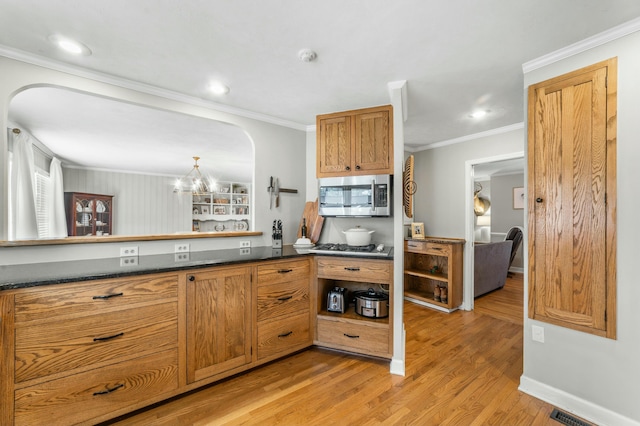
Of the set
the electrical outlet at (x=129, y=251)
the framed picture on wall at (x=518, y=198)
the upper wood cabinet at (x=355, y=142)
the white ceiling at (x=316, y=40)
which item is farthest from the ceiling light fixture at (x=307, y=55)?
the framed picture on wall at (x=518, y=198)

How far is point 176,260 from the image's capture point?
2.03 metres

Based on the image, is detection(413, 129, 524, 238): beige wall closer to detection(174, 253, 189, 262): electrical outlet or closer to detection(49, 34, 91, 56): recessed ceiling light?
detection(174, 253, 189, 262): electrical outlet

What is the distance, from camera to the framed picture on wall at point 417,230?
404 cm

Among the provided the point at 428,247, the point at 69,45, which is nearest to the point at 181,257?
the point at 69,45

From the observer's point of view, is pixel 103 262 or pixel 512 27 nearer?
pixel 512 27

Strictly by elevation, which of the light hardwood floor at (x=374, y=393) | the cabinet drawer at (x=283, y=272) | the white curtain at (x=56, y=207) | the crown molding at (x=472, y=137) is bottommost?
the light hardwood floor at (x=374, y=393)

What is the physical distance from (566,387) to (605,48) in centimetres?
213

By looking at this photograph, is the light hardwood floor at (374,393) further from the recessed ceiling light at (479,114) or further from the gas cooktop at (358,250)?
the recessed ceiling light at (479,114)

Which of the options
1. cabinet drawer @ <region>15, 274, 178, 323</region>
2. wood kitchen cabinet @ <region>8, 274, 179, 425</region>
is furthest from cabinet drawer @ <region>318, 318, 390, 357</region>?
cabinet drawer @ <region>15, 274, 178, 323</region>

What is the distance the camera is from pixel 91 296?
153 centimetres

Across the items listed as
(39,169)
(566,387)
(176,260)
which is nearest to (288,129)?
(176,260)

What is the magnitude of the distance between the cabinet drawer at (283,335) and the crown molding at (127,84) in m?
2.04

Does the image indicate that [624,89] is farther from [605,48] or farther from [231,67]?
[231,67]

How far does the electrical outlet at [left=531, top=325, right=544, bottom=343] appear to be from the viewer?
6.12 ft
